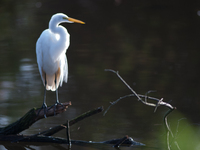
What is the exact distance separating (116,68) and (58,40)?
319 centimetres

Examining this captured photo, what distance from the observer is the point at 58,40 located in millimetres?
4238

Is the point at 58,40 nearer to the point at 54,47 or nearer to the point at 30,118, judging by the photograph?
the point at 54,47

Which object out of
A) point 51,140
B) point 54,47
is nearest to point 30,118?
point 51,140

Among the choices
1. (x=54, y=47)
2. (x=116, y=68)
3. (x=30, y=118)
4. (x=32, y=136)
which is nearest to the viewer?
(x=30, y=118)

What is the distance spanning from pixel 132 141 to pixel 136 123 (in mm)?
766

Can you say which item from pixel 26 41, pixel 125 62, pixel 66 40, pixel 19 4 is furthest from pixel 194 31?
pixel 19 4

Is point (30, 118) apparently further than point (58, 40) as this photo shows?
No

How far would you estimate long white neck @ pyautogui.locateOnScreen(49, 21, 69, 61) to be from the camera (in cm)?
418

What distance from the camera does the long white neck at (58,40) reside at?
418cm

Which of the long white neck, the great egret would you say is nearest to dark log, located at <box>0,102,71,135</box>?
the great egret

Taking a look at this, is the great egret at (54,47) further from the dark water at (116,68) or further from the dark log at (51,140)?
the dark water at (116,68)

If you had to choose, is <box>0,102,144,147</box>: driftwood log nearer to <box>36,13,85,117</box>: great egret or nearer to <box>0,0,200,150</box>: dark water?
<box>0,0,200,150</box>: dark water

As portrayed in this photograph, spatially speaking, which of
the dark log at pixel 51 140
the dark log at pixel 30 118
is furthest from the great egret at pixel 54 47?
the dark log at pixel 51 140

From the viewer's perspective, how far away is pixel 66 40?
4.22m
